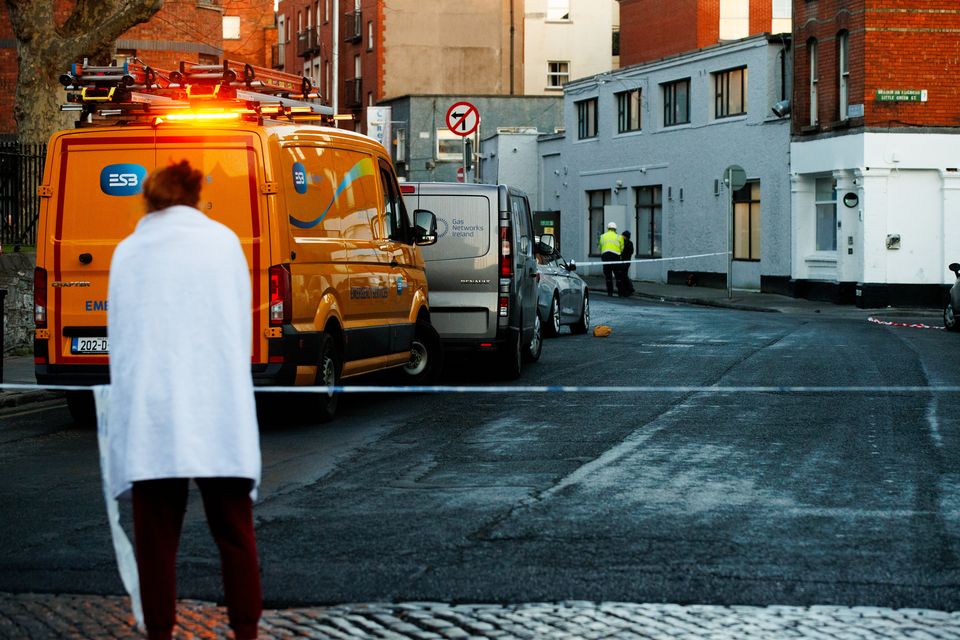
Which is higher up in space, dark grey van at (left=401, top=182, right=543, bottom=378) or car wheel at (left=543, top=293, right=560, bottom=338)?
dark grey van at (left=401, top=182, right=543, bottom=378)

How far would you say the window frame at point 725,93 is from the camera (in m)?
42.0

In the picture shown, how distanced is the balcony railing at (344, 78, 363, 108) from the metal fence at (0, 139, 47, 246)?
50400 millimetres

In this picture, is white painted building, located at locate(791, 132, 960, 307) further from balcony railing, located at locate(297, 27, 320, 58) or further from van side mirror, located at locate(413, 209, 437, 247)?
balcony railing, located at locate(297, 27, 320, 58)

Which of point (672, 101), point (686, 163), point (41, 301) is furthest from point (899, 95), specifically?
point (41, 301)

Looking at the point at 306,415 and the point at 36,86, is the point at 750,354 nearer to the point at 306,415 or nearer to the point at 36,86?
the point at 306,415

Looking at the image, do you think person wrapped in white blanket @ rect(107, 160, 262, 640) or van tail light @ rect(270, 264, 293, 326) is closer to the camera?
person wrapped in white blanket @ rect(107, 160, 262, 640)

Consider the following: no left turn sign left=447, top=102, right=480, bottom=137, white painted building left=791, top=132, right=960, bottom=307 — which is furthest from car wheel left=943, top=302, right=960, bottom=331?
white painted building left=791, top=132, right=960, bottom=307

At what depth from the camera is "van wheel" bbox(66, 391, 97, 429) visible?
12.5 meters

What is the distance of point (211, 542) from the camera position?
7574 mm

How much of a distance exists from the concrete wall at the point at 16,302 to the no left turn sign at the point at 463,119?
8.57 m

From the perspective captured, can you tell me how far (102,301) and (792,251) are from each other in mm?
28283

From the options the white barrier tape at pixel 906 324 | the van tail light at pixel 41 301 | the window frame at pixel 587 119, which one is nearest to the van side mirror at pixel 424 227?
the van tail light at pixel 41 301

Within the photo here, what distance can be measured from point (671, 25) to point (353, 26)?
18329 millimetres

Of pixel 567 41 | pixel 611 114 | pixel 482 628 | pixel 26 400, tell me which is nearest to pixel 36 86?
pixel 26 400
